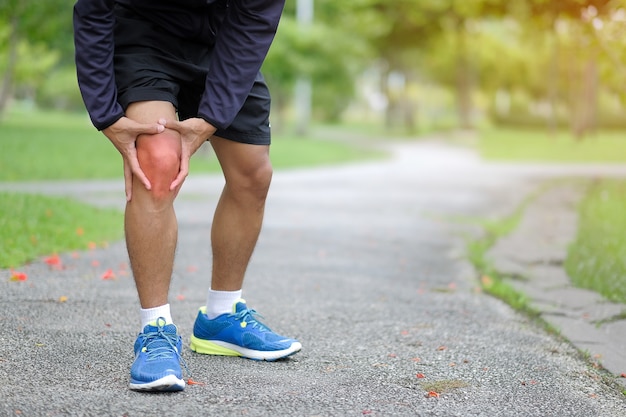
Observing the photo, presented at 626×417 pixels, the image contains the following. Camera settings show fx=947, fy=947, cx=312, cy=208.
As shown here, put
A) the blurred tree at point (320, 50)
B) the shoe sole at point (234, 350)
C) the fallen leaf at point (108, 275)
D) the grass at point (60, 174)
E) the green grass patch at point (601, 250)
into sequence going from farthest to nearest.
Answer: the blurred tree at point (320, 50), the grass at point (60, 174), the green grass patch at point (601, 250), the fallen leaf at point (108, 275), the shoe sole at point (234, 350)

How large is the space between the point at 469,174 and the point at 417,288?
1299 centimetres

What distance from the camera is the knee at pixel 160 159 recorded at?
123 inches

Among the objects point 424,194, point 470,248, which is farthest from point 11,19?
point 470,248

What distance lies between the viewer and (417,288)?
5.79 meters

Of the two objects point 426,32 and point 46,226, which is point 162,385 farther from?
point 426,32

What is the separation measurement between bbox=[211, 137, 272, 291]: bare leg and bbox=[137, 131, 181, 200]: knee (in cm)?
32

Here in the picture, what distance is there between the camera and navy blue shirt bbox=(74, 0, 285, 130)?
3.09m

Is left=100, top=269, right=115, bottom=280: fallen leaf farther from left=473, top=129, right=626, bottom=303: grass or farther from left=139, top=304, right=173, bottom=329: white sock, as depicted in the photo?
left=473, top=129, right=626, bottom=303: grass

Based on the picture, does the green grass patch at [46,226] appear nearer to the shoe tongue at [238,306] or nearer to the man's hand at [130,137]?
the shoe tongue at [238,306]

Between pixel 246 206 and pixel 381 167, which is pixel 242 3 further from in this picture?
pixel 381 167

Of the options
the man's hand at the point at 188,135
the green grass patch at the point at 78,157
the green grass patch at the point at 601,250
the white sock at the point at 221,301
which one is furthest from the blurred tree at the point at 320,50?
the man's hand at the point at 188,135

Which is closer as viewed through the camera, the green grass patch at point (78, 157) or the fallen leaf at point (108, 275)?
the fallen leaf at point (108, 275)

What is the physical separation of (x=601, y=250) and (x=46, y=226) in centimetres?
431

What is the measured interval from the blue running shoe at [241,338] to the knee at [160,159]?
670mm
